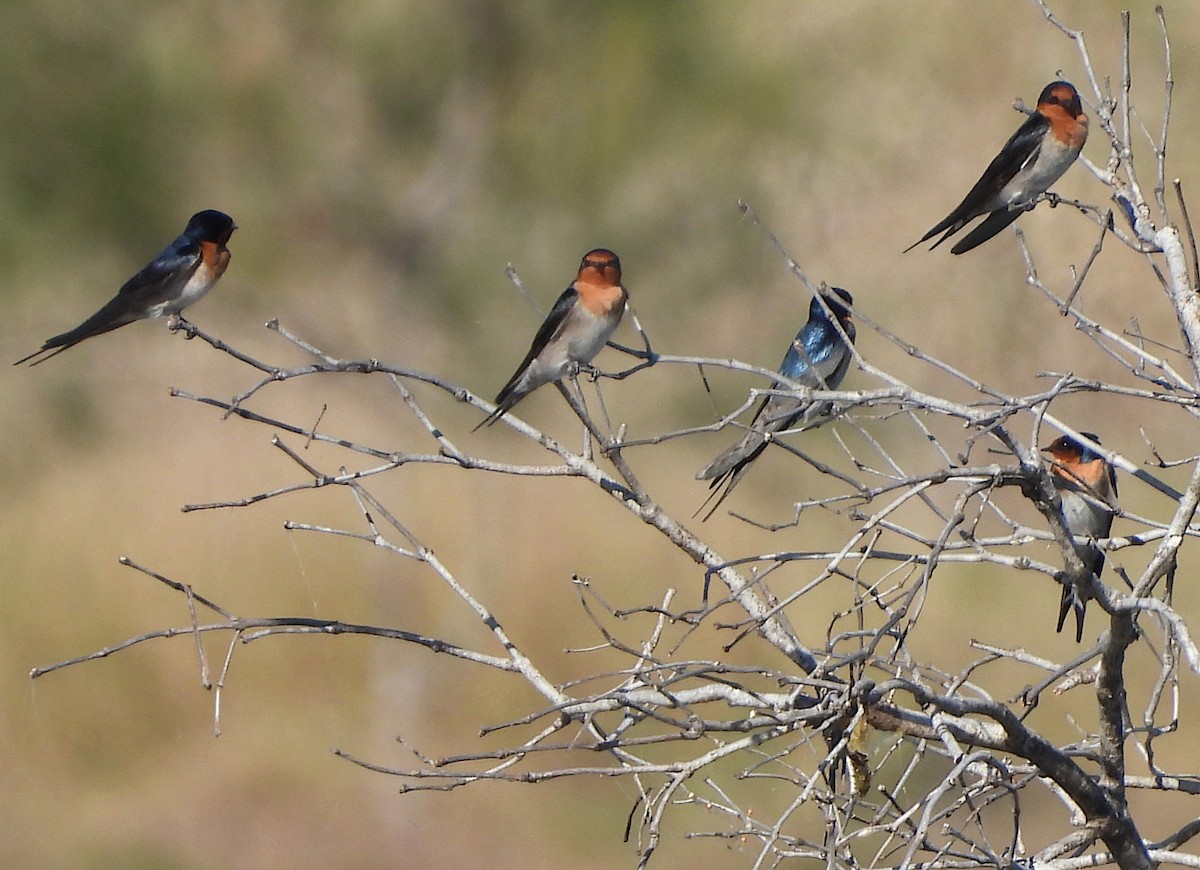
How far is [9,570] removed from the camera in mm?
9672

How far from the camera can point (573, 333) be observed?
4.72 meters

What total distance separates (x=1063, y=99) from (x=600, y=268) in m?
1.63

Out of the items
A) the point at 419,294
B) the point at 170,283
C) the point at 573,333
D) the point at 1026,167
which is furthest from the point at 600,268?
the point at 419,294

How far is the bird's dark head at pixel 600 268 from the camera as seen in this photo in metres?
4.86

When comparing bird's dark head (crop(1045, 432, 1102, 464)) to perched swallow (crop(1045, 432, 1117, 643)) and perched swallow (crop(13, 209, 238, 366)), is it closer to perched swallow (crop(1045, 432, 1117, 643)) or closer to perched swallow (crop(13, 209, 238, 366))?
perched swallow (crop(1045, 432, 1117, 643))

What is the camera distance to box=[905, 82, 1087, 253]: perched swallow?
14.9 feet

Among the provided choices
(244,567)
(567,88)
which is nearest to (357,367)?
(244,567)

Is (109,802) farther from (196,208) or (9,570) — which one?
(196,208)

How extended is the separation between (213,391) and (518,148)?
2674 mm

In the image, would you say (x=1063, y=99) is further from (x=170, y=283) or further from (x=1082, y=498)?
(x=170, y=283)

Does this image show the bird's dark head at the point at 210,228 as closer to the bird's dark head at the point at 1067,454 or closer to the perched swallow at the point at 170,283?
the perched swallow at the point at 170,283

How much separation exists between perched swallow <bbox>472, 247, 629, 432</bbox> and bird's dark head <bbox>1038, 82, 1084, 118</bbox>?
5.14 ft

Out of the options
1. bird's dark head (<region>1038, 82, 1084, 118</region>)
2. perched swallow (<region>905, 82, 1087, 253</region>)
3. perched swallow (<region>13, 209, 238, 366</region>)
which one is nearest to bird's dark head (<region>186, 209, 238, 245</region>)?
perched swallow (<region>13, 209, 238, 366</region>)

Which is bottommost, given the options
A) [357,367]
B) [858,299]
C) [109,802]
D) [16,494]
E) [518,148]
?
[357,367]
